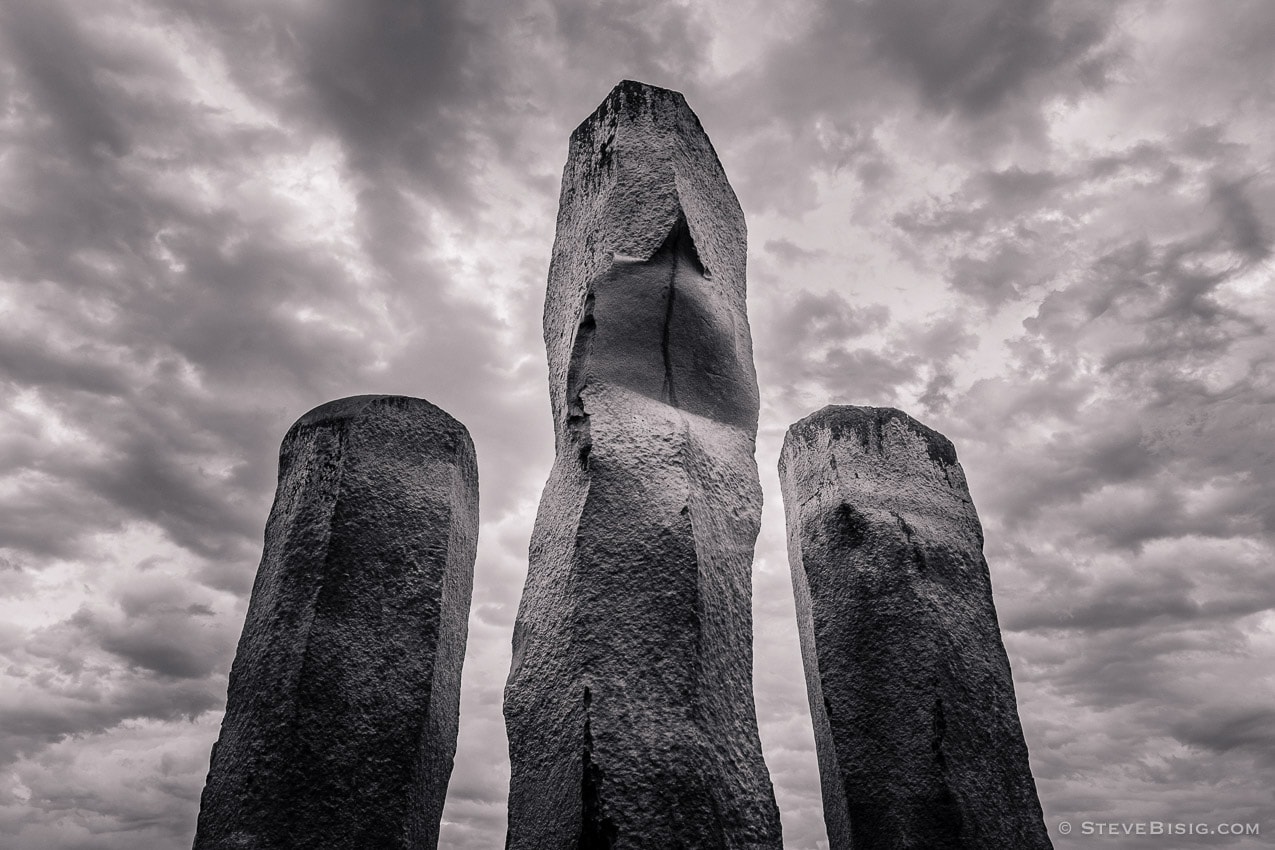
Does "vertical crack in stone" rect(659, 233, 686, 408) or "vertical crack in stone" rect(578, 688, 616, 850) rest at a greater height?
"vertical crack in stone" rect(659, 233, 686, 408)

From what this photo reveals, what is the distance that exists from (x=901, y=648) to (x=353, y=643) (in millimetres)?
2699

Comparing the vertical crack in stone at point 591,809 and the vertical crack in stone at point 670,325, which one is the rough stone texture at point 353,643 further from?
the vertical crack in stone at point 591,809

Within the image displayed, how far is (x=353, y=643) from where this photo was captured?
4.72 m

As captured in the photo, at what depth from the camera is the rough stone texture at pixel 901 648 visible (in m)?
4.96

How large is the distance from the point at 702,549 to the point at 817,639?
6.67 ft

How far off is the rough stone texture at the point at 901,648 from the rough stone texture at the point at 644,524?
1333 millimetres

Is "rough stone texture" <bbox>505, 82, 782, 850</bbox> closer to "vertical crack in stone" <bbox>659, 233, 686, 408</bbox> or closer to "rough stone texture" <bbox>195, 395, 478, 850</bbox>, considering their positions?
"vertical crack in stone" <bbox>659, 233, 686, 408</bbox>

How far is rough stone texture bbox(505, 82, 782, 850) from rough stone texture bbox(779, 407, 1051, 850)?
1333mm

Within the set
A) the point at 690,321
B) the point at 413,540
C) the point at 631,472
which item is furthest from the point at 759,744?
the point at 413,540

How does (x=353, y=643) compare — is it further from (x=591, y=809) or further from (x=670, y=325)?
(x=670, y=325)

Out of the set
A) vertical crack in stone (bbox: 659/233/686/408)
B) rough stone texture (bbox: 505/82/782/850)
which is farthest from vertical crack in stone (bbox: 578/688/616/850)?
vertical crack in stone (bbox: 659/233/686/408)

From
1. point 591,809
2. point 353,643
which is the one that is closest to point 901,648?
point 591,809

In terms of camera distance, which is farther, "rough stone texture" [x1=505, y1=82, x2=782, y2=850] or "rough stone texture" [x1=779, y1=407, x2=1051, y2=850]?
"rough stone texture" [x1=779, y1=407, x2=1051, y2=850]

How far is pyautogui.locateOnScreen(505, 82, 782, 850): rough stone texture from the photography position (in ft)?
10.9
